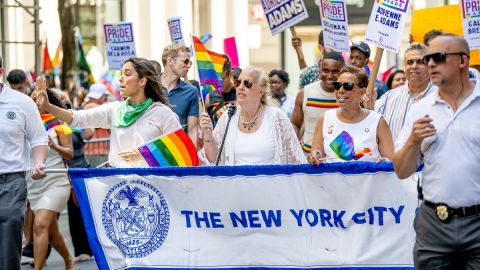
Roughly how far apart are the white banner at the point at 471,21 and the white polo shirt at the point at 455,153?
14.9ft

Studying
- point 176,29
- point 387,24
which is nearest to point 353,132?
point 387,24

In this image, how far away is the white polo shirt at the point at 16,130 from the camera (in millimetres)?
9219

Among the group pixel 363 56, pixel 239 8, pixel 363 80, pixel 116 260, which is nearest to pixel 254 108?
pixel 363 80

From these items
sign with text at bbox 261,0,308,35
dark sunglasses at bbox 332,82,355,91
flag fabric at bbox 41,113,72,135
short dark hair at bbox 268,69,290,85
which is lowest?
flag fabric at bbox 41,113,72,135

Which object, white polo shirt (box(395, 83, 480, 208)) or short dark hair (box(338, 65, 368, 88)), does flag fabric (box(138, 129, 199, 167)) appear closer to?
short dark hair (box(338, 65, 368, 88))

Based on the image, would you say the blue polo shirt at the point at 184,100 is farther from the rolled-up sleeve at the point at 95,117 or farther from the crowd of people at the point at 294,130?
the rolled-up sleeve at the point at 95,117

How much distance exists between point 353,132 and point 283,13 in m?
4.56

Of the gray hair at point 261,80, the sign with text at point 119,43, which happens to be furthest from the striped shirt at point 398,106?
the sign with text at point 119,43

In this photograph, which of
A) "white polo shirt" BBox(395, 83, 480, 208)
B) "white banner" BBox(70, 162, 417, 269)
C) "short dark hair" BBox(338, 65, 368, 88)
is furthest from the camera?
"short dark hair" BBox(338, 65, 368, 88)

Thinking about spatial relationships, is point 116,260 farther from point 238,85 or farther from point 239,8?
point 239,8

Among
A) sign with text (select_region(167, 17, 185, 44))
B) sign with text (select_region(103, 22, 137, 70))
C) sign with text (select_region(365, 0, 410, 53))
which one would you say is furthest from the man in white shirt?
sign with text (select_region(103, 22, 137, 70))

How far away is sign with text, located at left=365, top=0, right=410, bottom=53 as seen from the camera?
1084cm

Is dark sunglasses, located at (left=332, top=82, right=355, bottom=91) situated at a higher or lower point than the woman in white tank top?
higher

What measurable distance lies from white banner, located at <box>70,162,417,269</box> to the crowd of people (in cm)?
25
